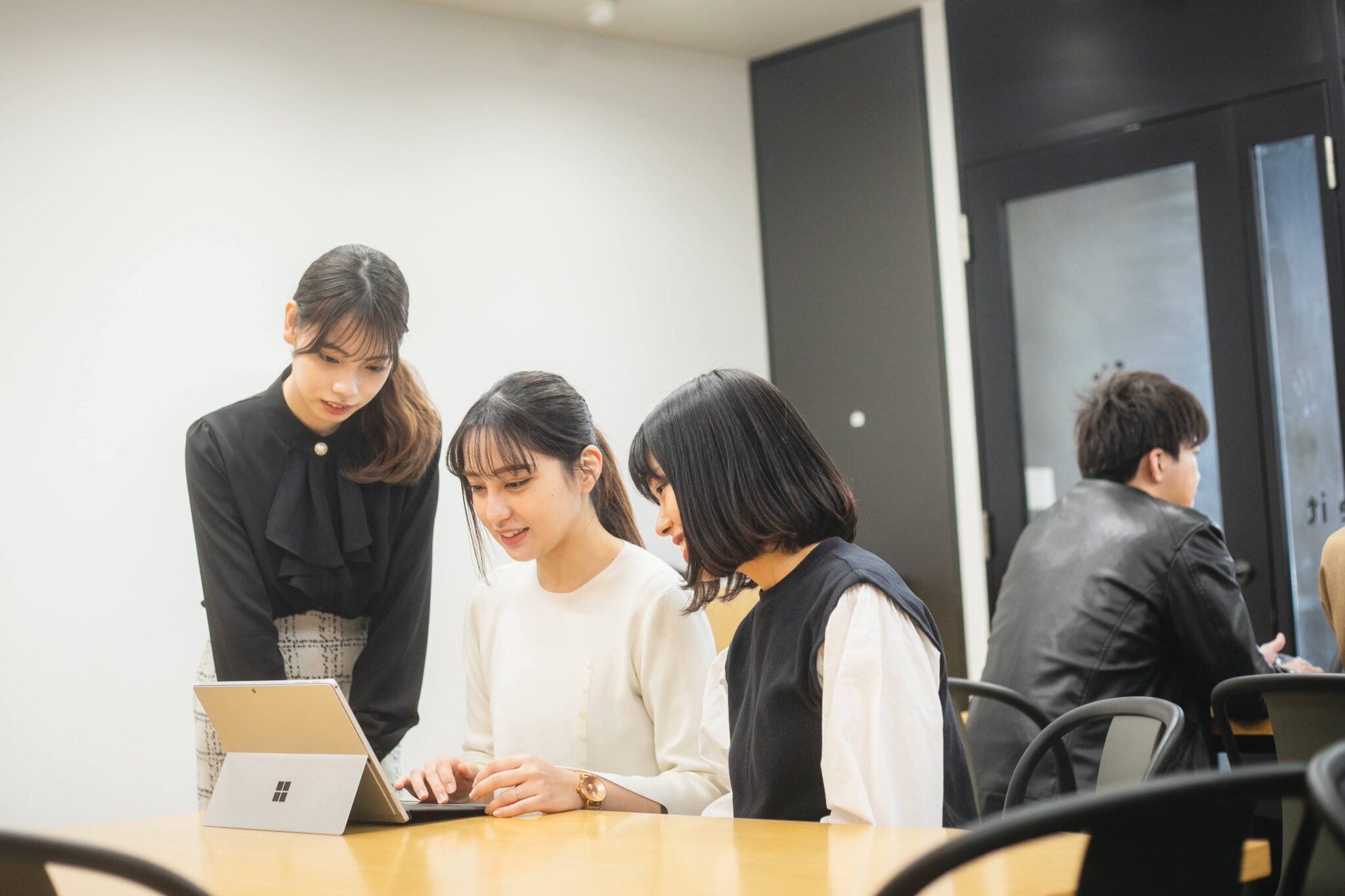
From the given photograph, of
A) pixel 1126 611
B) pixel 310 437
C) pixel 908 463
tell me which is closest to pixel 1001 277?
pixel 908 463

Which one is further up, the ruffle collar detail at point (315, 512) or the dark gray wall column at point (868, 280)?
the dark gray wall column at point (868, 280)

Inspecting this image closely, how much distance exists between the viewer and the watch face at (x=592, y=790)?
172 cm

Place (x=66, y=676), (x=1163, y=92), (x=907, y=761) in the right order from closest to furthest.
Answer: (x=907, y=761) < (x=66, y=676) < (x=1163, y=92)

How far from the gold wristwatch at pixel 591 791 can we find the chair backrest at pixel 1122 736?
0.58m

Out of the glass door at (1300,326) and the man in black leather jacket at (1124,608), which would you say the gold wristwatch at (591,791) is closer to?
the man in black leather jacket at (1124,608)

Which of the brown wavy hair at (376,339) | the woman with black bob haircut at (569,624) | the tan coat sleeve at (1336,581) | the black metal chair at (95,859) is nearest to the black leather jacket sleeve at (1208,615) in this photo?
the tan coat sleeve at (1336,581)

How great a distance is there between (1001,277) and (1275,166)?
0.88 m

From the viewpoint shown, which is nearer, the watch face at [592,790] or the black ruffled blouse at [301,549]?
the watch face at [592,790]

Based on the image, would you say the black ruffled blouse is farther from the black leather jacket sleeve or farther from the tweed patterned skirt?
the black leather jacket sleeve

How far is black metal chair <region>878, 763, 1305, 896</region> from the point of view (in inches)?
28.7

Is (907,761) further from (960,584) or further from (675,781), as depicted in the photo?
(960,584)

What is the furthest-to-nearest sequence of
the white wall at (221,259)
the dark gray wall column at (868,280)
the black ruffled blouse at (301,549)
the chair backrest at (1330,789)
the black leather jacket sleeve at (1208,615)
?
1. the dark gray wall column at (868,280)
2. the white wall at (221,259)
3. the black leather jacket sleeve at (1208,615)
4. the black ruffled blouse at (301,549)
5. the chair backrest at (1330,789)

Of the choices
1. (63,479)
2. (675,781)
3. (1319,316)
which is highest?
(1319,316)

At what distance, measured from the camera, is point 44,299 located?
3217mm
